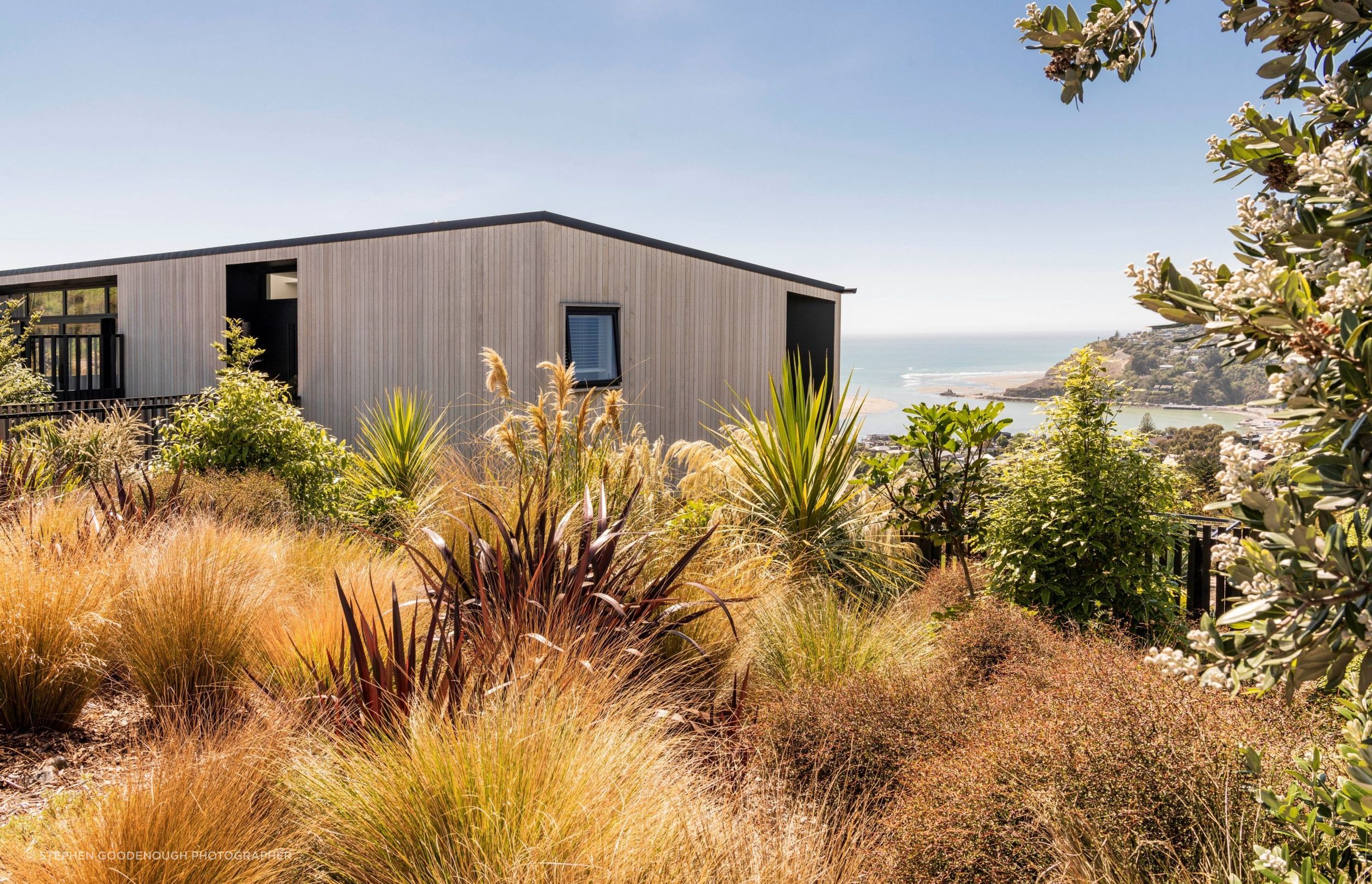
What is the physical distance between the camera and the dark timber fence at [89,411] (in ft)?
29.9

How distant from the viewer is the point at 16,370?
13883 mm

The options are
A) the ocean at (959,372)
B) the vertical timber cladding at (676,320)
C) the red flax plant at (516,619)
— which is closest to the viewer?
the red flax plant at (516,619)

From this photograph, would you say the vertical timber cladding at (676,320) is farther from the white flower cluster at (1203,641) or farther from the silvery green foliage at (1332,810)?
the white flower cluster at (1203,641)

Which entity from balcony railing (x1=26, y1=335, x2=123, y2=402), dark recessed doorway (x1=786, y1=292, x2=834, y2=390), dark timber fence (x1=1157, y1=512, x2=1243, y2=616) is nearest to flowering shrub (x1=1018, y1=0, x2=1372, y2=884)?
dark timber fence (x1=1157, y1=512, x2=1243, y2=616)

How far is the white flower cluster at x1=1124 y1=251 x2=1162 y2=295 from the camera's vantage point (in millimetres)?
983

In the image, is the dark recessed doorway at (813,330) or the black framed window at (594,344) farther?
the dark recessed doorway at (813,330)

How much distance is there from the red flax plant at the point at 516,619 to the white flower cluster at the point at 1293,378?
206 centimetres

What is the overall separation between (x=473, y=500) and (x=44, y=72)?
14204 mm

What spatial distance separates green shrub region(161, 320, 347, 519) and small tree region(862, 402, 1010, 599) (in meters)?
4.47

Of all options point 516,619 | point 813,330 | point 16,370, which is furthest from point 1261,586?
point 16,370

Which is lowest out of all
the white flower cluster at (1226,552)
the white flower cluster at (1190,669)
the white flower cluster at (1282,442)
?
the white flower cluster at (1190,669)

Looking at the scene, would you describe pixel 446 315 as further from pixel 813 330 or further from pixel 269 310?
pixel 813 330

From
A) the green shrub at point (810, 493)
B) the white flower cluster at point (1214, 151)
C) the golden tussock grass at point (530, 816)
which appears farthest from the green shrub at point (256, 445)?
the white flower cluster at point (1214, 151)

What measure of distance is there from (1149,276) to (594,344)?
9.50 meters
